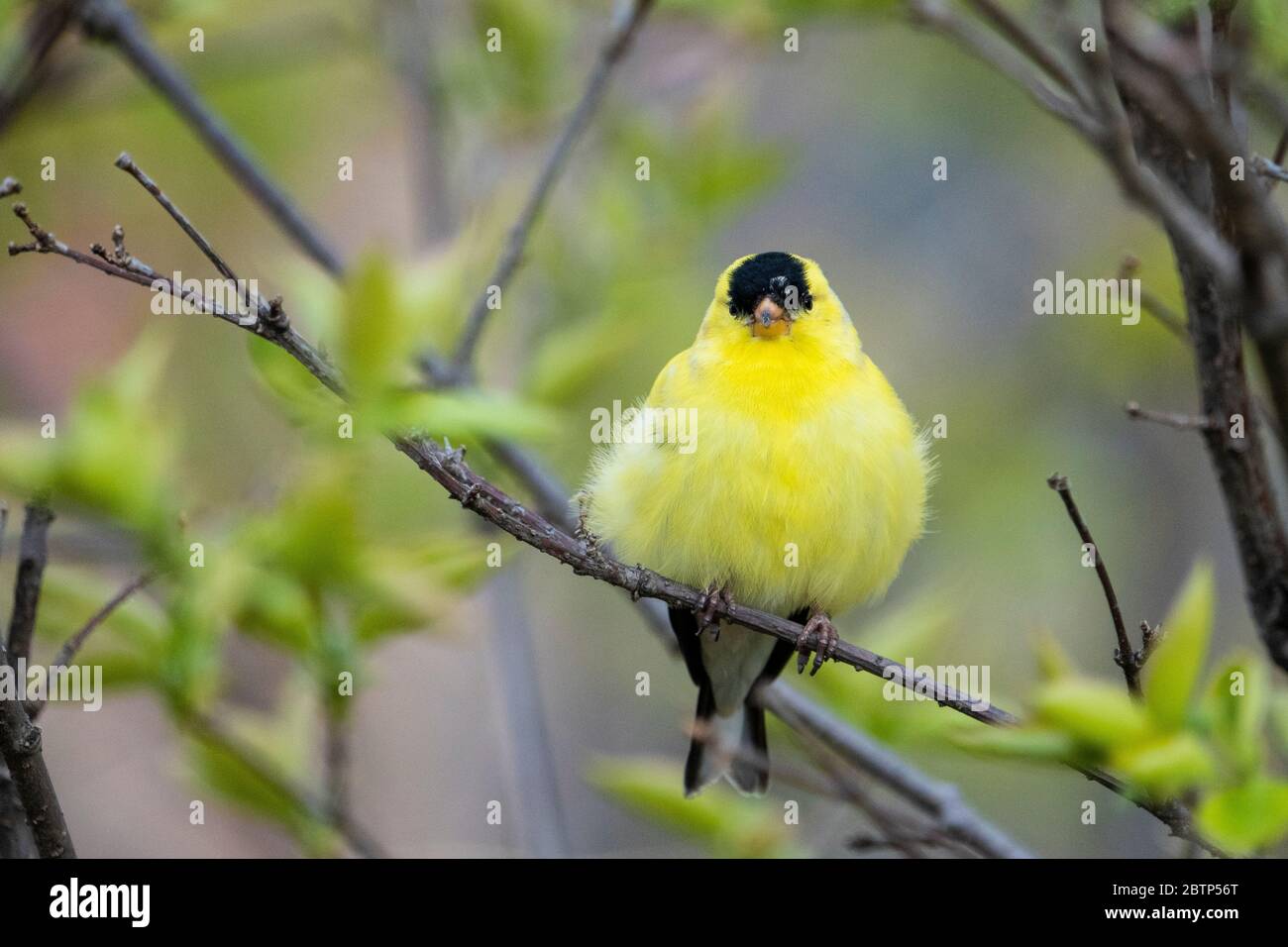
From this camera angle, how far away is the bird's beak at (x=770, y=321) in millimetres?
3385

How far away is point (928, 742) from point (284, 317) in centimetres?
190

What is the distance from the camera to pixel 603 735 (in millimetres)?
5867

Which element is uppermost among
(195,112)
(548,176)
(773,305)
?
(195,112)

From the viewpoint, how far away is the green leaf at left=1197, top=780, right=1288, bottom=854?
186cm

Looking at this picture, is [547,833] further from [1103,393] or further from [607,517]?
[1103,393]

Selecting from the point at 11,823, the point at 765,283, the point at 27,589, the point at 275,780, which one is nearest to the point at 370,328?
the point at 27,589

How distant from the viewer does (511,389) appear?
3752 millimetres

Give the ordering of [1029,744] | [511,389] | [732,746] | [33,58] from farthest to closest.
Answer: [511,389] → [732,746] → [33,58] → [1029,744]

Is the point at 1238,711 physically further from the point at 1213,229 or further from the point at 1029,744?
the point at 1213,229

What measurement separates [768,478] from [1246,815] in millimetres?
1359

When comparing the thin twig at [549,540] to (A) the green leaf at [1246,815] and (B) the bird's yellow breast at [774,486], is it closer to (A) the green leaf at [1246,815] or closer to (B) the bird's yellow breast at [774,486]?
(A) the green leaf at [1246,815]

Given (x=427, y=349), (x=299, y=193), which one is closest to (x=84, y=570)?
(x=427, y=349)

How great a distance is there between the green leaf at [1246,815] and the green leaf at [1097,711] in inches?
6.1

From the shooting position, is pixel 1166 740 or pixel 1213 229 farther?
pixel 1213 229
